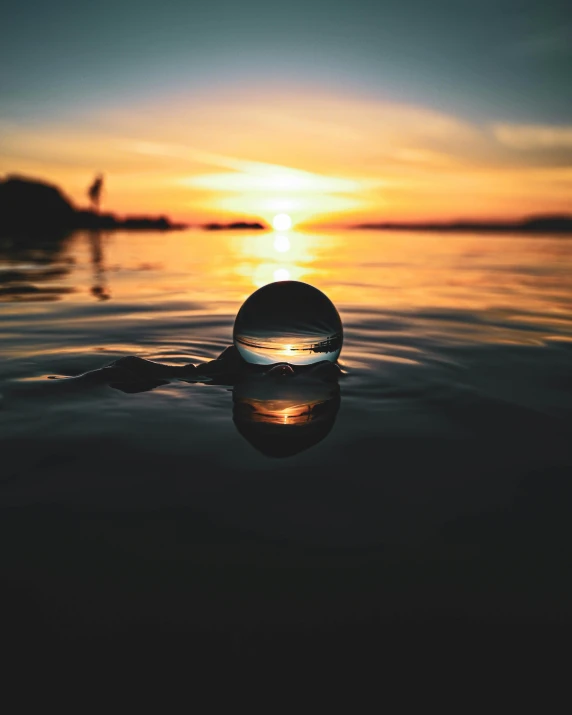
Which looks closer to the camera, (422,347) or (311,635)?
(311,635)

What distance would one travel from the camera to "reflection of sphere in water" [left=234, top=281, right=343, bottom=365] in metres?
3.87

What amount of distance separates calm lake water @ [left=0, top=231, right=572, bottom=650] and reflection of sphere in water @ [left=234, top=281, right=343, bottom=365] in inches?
11.3

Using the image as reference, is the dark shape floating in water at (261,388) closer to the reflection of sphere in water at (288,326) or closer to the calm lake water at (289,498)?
the calm lake water at (289,498)

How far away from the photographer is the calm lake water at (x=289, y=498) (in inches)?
59.9

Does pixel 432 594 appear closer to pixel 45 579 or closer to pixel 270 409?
pixel 45 579

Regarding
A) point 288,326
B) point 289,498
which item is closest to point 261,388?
point 288,326

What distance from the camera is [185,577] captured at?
1.61m

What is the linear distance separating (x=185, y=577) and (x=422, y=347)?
13.4ft

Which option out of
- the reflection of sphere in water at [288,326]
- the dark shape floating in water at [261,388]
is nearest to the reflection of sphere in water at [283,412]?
the dark shape floating in water at [261,388]

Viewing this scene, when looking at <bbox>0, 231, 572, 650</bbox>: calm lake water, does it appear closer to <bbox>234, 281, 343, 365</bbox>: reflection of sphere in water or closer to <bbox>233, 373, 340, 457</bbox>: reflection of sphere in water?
<bbox>233, 373, 340, 457</bbox>: reflection of sphere in water

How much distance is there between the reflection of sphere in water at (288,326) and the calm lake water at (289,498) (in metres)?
0.29

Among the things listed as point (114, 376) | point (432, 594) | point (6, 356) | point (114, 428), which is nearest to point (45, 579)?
point (432, 594)

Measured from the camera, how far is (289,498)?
2.11m

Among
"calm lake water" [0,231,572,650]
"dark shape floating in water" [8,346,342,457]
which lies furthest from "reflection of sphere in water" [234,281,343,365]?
"calm lake water" [0,231,572,650]
